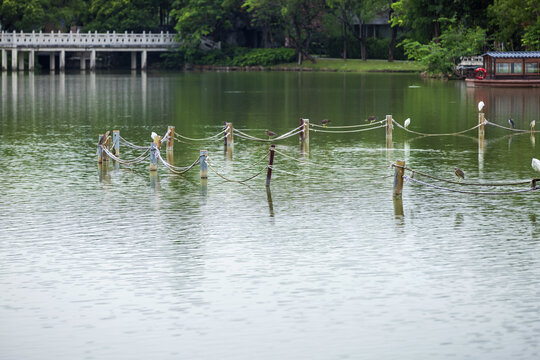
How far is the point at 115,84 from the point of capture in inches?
3583

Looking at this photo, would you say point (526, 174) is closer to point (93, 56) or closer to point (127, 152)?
point (127, 152)

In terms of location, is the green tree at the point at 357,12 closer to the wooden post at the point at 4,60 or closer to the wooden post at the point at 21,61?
the wooden post at the point at 21,61

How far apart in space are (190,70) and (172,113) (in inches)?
2665

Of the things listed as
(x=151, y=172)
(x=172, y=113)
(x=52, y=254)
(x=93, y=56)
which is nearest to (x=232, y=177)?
(x=151, y=172)

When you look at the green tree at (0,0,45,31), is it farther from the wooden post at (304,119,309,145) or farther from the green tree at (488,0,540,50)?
the wooden post at (304,119,309,145)

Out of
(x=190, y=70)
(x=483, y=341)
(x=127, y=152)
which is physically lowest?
(x=483, y=341)

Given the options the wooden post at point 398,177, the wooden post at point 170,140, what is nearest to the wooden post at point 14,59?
the wooden post at point 170,140

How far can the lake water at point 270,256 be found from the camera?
53.9ft

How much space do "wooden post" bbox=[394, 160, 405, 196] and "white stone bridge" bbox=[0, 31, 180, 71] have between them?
8929cm

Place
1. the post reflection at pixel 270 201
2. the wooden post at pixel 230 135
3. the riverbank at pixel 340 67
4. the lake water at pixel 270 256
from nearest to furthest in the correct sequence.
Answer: the lake water at pixel 270 256
the post reflection at pixel 270 201
the wooden post at pixel 230 135
the riverbank at pixel 340 67

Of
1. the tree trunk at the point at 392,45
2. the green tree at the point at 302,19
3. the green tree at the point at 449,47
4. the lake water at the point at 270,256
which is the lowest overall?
the lake water at the point at 270,256

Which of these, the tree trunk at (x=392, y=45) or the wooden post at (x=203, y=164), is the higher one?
the tree trunk at (x=392, y=45)

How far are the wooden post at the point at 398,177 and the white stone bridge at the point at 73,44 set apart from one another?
89.3m

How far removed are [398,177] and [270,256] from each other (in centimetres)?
754
